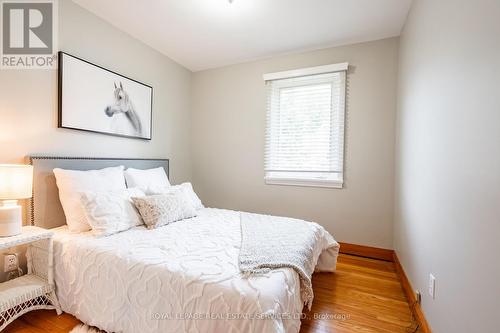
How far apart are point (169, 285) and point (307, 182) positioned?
2.16m

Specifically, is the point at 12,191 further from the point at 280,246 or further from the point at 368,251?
the point at 368,251

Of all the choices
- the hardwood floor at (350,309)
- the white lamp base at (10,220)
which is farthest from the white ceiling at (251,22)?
the hardwood floor at (350,309)

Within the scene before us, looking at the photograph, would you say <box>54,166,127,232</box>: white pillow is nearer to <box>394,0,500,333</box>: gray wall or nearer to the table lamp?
the table lamp

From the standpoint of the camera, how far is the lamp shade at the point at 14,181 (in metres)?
1.53

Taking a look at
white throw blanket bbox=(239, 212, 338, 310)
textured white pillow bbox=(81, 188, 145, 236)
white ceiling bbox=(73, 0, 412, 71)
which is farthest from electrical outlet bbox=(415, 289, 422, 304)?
white ceiling bbox=(73, 0, 412, 71)

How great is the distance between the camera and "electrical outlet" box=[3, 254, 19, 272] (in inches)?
69.6

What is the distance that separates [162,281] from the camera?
1268 mm

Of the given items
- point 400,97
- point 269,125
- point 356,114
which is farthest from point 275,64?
point 400,97

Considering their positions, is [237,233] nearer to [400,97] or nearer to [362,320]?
[362,320]

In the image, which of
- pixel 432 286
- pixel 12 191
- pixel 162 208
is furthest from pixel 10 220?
pixel 432 286

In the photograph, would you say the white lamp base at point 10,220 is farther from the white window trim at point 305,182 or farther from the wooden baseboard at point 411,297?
the wooden baseboard at point 411,297

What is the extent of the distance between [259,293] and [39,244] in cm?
175

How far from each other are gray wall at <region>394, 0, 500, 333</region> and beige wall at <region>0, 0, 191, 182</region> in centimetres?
280

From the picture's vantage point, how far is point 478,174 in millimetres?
969
